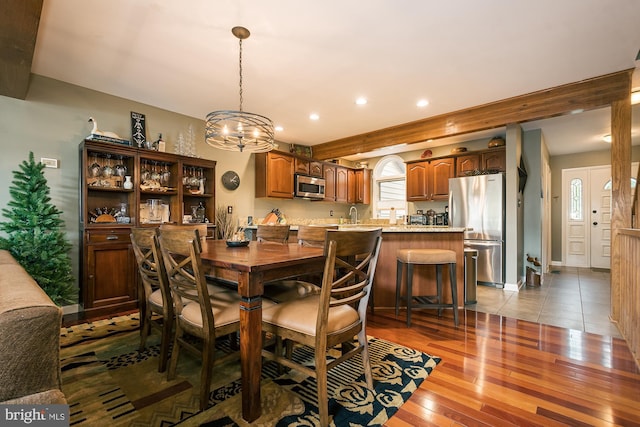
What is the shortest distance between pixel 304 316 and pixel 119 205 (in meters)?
3.27

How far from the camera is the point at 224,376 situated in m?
1.94

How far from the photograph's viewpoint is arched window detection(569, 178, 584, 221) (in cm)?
645

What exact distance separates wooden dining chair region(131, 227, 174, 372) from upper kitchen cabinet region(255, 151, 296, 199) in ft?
9.53

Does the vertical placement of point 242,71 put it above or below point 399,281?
above

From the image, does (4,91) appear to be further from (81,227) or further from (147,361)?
(147,361)

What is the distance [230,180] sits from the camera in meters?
4.74

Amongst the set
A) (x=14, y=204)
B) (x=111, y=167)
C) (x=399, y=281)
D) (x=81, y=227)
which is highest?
(x=111, y=167)

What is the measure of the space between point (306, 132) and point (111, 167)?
116 inches

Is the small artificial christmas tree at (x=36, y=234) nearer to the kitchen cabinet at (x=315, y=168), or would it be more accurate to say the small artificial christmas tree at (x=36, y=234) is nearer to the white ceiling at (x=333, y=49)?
the white ceiling at (x=333, y=49)

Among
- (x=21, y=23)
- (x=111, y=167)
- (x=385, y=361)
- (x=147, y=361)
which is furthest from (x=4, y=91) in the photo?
(x=385, y=361)

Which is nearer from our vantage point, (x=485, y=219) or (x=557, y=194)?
(x=485, y=219)

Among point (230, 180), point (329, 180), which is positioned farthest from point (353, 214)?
point (230, 180)

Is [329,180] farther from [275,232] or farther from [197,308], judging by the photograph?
[197,308]

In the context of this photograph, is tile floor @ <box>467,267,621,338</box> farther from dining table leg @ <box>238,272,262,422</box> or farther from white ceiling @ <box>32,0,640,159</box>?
dining table leg @ <box>238,272,262,422</box>
